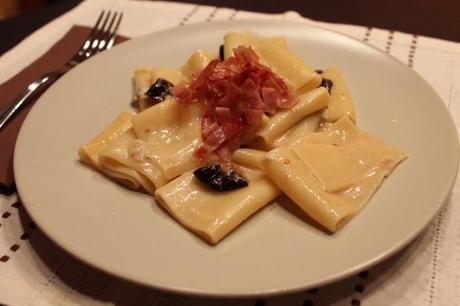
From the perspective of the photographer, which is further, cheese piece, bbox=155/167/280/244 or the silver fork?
the silver fork

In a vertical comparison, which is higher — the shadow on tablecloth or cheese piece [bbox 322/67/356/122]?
cheese piece [bbox 322/67/356/122]

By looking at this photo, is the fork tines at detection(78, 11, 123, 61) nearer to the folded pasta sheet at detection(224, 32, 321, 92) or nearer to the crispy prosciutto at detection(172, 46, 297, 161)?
the folded pasta sheet at detection(224, 32, 321, 92)

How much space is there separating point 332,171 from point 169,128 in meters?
0.56

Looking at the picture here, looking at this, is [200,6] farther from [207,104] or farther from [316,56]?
[207,104]

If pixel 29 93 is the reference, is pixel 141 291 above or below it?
below

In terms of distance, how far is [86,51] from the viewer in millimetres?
2439

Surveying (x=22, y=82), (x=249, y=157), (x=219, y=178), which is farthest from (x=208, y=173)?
(x=22, y=82)

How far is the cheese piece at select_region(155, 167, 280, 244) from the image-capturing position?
1470mm

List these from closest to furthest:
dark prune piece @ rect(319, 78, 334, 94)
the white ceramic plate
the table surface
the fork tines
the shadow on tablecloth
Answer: the white ceramic plate, the shadow on tablecloth, dark prune piece @ rect(319, 78, 334, 94), the fork tines, the table surface

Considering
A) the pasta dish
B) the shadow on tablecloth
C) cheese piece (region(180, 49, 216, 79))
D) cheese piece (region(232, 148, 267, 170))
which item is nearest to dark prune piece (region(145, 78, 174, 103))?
the pasta dish

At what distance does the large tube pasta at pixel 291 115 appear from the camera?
1741 millimetres

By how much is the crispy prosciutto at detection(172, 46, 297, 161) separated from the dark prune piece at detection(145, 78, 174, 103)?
76 mm

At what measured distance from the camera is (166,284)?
1.29 meters

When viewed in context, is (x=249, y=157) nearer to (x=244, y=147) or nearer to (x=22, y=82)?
(x=244, y=147)
